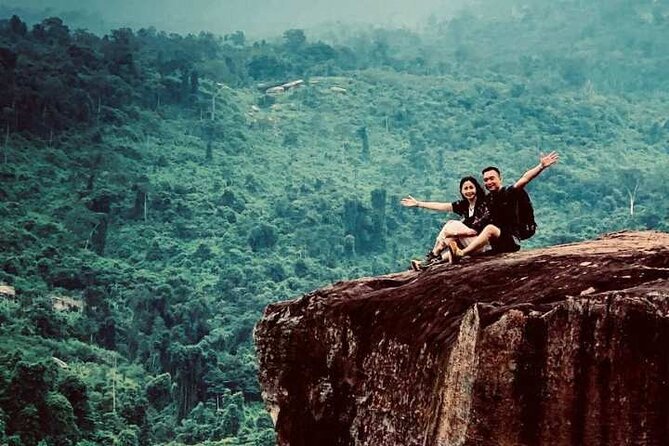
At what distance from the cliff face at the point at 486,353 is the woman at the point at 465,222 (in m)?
0.28

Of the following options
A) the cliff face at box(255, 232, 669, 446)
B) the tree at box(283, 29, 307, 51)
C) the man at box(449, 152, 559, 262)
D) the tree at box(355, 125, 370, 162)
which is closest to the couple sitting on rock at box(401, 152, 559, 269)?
the man at box(449, 152, 559, 262)

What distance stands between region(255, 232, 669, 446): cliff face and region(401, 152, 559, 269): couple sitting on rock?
199mm

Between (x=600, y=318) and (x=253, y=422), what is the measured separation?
37.9 m

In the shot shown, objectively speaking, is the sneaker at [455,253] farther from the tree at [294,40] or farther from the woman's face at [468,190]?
the tree at [294,40]

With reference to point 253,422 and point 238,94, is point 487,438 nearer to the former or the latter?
point 253,422

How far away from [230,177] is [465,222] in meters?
74.1

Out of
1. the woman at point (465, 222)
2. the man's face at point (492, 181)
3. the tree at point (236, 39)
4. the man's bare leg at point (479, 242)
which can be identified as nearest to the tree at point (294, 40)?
the tree at point (236, 39)

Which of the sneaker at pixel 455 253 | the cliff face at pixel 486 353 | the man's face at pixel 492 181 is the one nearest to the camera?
the cliff face at pixel 486 353

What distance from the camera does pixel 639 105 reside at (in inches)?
4232

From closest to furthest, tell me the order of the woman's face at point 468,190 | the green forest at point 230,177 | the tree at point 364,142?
1. the woman's face at point 468,190
2. the green forest at point 230,177
3. the tree at point 364,142

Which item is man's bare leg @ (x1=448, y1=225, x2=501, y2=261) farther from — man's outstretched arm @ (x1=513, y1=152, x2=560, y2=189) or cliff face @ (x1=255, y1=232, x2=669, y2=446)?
man's outstretched arm @ (x1=513, y1=152, x2=560, y2=189)

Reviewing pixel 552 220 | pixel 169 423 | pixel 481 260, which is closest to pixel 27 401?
pixel 169 423

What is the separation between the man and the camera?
654cm

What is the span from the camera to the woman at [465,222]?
6.68 metres
